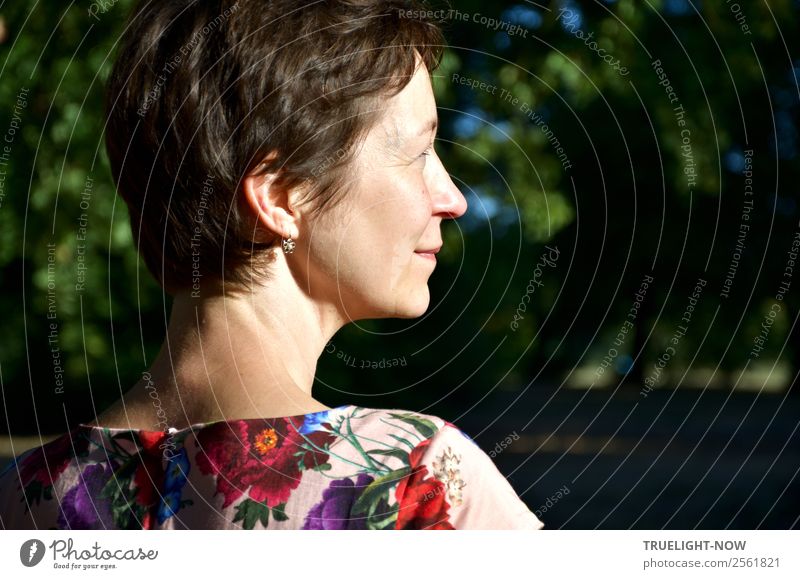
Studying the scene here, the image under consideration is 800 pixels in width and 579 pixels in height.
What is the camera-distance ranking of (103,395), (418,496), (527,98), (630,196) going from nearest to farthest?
1. (418,496)
2. (527,98)
3. (103,395)
4. (630,196)

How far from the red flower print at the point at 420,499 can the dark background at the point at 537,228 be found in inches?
58.2

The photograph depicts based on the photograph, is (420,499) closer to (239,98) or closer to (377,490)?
(377,490)

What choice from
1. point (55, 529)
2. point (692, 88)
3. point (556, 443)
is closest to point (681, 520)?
point (692, 88)

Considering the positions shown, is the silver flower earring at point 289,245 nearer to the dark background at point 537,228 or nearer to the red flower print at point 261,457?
the red flower print at point 261,457

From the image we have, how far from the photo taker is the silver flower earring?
64.8 inches

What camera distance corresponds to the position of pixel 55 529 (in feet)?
5.48

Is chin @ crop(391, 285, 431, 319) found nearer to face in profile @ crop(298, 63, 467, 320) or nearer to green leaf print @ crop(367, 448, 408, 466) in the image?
face in profile @ crop(298, 63, 467, 320)

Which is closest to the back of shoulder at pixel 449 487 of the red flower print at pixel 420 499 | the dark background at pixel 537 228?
the red flower print at pixel 420 499

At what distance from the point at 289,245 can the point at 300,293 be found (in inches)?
3.5

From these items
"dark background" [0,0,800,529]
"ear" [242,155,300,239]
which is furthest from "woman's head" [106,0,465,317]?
"dark background" [0,0,800,529]

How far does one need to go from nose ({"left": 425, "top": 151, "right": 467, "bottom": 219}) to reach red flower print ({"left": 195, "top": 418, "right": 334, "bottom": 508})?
465 millimetres

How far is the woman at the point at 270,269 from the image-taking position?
4.85ft

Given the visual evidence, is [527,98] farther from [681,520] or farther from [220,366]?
[220,366]

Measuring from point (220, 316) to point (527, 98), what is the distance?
17.8 ft
